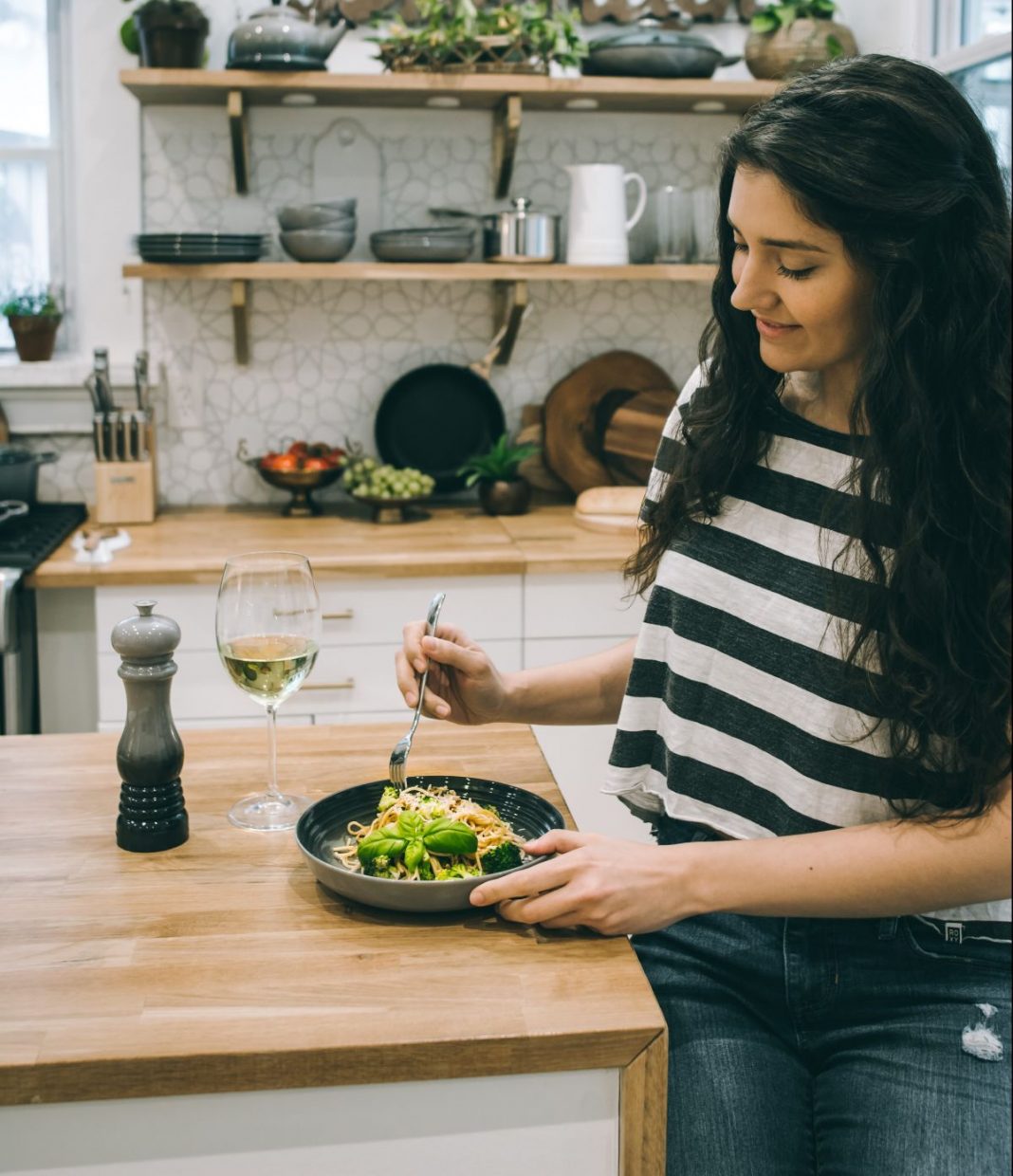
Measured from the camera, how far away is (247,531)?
10.5 ft

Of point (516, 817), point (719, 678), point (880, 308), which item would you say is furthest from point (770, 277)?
point (516, 817)

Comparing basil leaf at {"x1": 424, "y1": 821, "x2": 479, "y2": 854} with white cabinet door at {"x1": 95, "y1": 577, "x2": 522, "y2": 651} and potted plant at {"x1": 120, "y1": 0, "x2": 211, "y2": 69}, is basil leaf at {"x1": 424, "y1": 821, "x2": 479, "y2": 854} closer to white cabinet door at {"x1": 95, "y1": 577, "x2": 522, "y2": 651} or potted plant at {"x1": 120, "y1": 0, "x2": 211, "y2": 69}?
white cabinet door at {"x1": 95, "y1": 577, "x2": 522, "y2": 651}

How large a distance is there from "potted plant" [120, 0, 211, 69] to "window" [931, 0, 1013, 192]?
1712mm

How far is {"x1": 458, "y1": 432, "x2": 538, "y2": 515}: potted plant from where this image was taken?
3361 mm

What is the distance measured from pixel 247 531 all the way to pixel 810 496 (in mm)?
1993

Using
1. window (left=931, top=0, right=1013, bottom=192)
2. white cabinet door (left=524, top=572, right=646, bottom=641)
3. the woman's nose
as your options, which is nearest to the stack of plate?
white cabinet door (left=524, top=572, right=646, bottom=641)

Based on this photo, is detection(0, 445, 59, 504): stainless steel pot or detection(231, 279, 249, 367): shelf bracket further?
detection(231, 279, 249, 367): shelf bracket

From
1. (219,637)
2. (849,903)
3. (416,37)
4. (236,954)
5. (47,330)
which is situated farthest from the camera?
(47,330)

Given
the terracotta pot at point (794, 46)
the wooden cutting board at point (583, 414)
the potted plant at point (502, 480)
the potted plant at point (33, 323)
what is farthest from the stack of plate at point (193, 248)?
the terracotta pot at point (794, 46)

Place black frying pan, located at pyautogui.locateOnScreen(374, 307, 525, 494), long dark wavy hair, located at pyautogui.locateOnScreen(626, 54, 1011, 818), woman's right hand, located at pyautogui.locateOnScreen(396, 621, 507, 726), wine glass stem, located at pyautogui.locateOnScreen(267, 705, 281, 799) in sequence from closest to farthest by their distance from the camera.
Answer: long dark wavy hair, located at pyautogui.locateOnScreen(626, 54, 1011, 818)
wine glass stem, located at pyautogui.locateOnScreen(267, 705, 281, 799)
woman's right hand, located at pyautogui.locateOnScreen(396, 621, 507, 726)
black frying pan, located at pyautogui.locateOnScreen(374, 307, 525, 494)

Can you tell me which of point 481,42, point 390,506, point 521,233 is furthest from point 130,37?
point 390,506

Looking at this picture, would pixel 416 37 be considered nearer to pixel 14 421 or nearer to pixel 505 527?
pixel 505 527

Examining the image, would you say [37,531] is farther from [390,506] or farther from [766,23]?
[766,23]

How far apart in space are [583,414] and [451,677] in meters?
2.11
